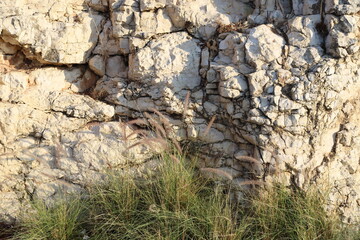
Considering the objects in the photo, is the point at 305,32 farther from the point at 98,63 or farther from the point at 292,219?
the point at 98,63

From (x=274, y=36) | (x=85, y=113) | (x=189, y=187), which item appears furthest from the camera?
(x=85, y=113)

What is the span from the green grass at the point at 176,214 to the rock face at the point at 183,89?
1.07 feet

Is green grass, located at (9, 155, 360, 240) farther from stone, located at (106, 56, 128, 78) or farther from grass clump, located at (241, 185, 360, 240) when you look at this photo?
stone, located at (106, 56, 128, 78)

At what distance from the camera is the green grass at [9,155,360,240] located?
4.73 meters

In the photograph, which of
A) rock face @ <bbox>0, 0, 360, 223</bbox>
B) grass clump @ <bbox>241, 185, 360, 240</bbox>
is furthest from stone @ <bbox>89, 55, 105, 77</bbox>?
grass clump @ <bbox>241, 185, 360, 240</bbox>

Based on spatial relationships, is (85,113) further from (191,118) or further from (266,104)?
(266,104)

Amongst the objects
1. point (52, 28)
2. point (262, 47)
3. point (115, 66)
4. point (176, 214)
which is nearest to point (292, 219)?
point (176, 214)

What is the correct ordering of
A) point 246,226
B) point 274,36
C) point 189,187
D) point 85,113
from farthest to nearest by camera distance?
point 85,113 → point 274,36 → point 189,187 → point 246,226

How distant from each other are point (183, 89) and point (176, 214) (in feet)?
5.28

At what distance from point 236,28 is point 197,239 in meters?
2.52

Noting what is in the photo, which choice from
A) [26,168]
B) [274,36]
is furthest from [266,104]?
[26,168]

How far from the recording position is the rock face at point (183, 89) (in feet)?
17.1

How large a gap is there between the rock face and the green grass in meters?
0.33

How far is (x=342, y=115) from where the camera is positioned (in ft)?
17.6
